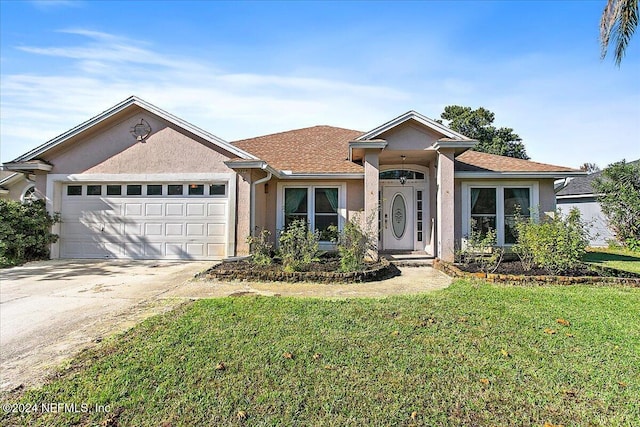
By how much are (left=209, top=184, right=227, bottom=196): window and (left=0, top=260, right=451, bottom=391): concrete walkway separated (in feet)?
7.06

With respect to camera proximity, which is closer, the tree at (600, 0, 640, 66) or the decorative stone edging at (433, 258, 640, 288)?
the decorative stone edging at (433, 258, 640, 288)

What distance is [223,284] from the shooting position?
278 inches

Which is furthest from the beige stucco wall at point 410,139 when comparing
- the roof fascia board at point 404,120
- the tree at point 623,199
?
the tree at point 623,199

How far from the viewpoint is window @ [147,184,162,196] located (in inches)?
415

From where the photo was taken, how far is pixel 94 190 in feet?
35.4

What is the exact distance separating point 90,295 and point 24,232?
592 centimetres

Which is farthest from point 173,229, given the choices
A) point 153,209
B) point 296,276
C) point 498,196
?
point 498,196

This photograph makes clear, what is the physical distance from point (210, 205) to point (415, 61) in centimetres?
832

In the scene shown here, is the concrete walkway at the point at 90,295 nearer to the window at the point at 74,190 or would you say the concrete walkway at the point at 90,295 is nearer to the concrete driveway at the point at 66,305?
the concrete driveway at the point at 66,305

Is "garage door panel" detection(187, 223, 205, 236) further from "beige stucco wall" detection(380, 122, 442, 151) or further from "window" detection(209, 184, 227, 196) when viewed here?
"beige stucco wall" detection(380, 122, 442, 151)

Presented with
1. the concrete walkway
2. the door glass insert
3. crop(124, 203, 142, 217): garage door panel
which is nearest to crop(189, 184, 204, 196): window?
crop(124, 203, 142, 217): garage door panel

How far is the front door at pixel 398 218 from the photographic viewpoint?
39.3 feet

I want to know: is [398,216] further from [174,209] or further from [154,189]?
[154,189]

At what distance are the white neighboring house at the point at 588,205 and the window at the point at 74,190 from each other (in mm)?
19722
